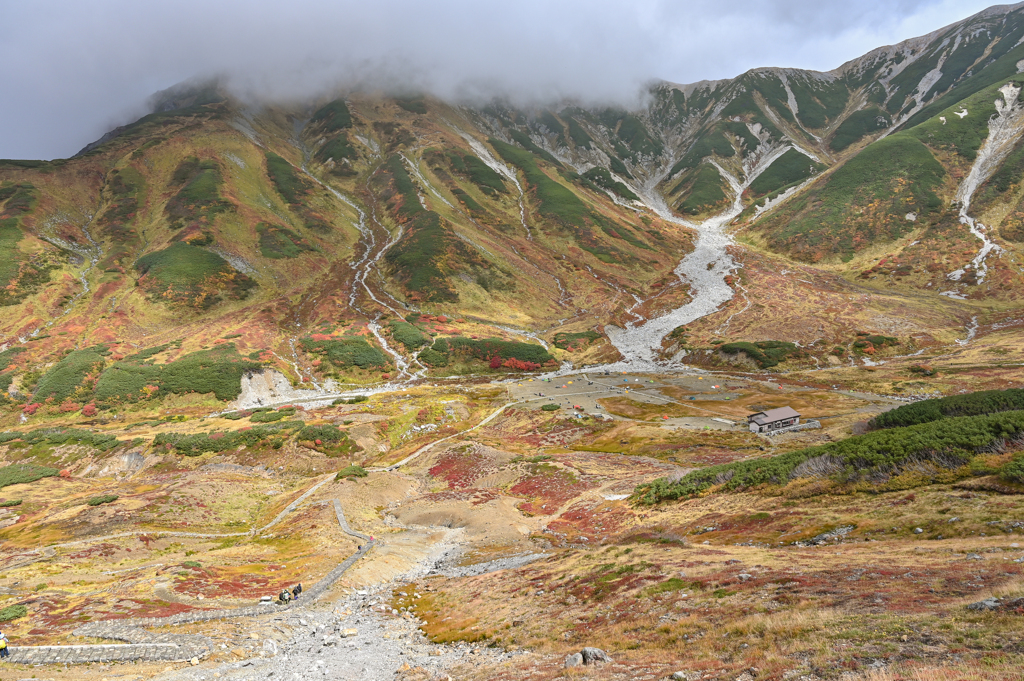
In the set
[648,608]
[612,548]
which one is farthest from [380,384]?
[648,608]

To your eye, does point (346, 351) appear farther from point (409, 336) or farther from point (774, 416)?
point (774, 416)

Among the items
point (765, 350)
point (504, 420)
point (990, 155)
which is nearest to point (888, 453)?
point (504, 420)

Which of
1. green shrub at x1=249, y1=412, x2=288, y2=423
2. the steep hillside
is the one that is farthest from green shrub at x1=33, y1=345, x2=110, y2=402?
green shrub at x1=249, y1=412, x2=288, y2=423

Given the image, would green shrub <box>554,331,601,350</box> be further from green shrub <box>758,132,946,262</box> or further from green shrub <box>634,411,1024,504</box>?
green shrub <box>758,132,946,262</box>

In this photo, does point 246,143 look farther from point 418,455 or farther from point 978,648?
point 978,648

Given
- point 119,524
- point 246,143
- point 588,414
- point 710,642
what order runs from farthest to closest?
point 246,143
point 588,414
point 119,524
point 710,642

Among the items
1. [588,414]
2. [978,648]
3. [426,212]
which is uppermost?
[426,212]
